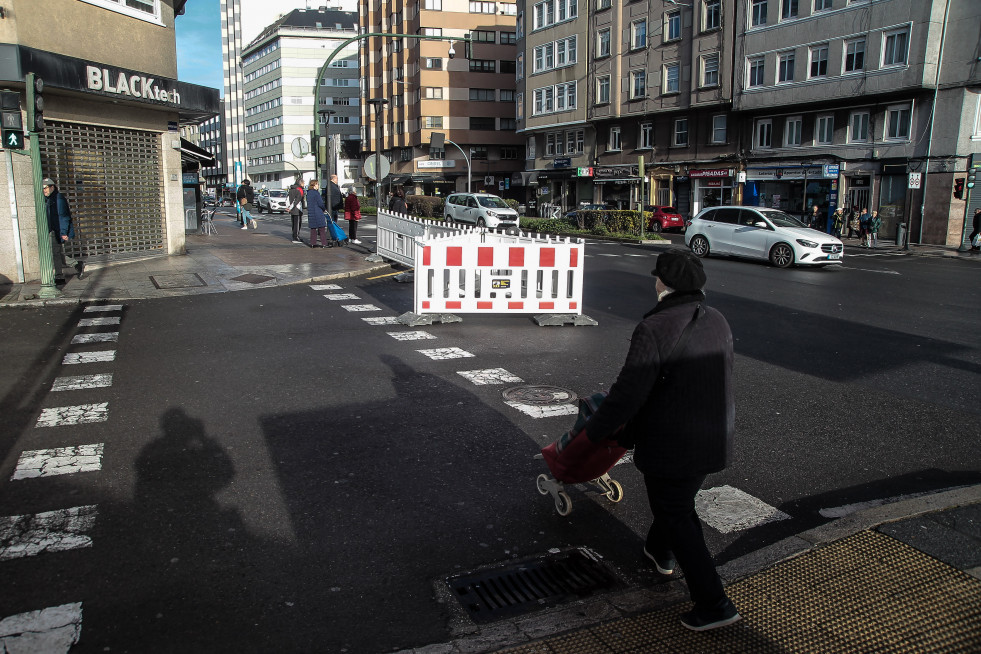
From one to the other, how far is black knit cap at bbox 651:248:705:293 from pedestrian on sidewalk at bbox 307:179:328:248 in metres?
17.4

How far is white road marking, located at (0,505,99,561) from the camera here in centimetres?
386

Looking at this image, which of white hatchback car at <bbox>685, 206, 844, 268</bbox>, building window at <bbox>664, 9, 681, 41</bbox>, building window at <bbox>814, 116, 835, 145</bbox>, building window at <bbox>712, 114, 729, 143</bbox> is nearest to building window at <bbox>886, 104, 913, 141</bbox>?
building window at <bbox>814, 116, 835, 145</bbox>

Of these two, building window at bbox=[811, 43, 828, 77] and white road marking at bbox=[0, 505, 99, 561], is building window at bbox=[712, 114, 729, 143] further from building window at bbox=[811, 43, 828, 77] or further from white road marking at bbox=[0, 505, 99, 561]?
white road marking at bbox=[0, 505, 99, 561]

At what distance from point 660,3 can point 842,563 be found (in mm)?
45845

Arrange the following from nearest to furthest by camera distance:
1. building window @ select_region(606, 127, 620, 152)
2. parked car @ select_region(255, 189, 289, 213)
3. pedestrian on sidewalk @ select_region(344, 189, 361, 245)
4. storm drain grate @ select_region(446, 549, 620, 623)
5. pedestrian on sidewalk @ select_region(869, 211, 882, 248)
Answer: storm drain grate @ select_region(446, 549, 620, 623)
pedestrian on sidewalk @ select_region(344, 189, 361, 245)
pedestrian on sidewalk @ select_region(869, 211, 882, 248)
building window @ select_region(606, 127, 620, 152)
parked car @ select_region(255, 189, 289, 213)

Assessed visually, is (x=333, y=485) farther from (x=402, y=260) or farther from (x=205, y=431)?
(x=402, y=260)

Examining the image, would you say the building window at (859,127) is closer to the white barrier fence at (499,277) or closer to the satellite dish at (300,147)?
the satellite dish at (300,147)

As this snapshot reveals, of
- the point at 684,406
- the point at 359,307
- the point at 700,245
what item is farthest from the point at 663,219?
the point at 684,406

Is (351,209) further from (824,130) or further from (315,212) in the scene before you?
(824,130)

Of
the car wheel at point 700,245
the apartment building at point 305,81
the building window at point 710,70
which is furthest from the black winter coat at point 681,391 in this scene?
the apartment building at point 305,81

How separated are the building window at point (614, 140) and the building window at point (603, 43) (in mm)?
4774

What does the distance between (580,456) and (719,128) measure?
41.3 metres

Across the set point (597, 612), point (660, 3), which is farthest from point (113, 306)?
point (660, 3)

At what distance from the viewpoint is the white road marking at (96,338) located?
8.91 m
